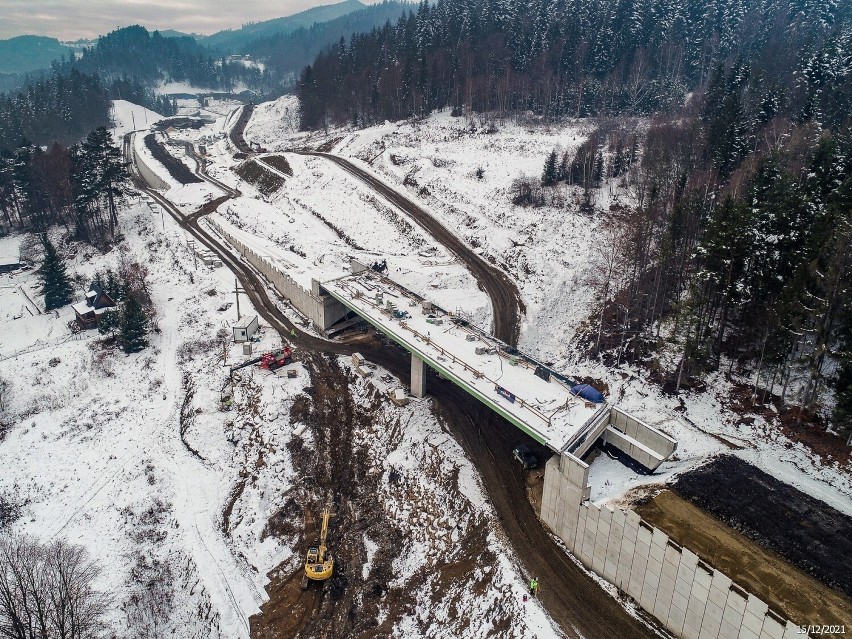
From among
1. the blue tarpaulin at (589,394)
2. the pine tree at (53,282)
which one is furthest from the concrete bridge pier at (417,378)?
the pine tree at (53,282)

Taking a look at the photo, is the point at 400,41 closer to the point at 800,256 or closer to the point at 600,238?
the point at 600,238

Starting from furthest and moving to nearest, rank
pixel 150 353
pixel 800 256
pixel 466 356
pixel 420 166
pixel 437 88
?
pixel 437 88 < pixel 420 166 < pixel 150 353 < pixel 466 356 < pixel 800 256

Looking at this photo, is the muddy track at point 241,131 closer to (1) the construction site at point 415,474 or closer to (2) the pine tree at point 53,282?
(2) the pine tree at point 53,282

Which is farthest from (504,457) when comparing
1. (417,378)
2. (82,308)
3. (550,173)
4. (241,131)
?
(241,131)

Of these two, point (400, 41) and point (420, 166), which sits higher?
point (400, 41)

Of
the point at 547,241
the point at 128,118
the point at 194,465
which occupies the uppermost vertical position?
the point at 128,118

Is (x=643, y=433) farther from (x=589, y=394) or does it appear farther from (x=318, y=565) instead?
(x=318, y=565)

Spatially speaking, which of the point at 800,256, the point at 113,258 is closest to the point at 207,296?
the point at 113,258
